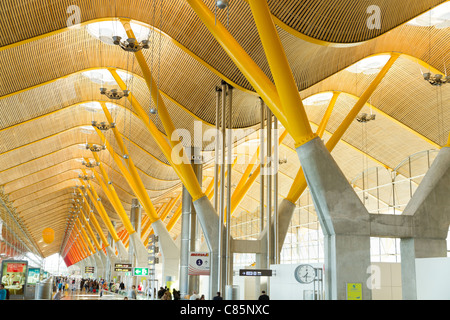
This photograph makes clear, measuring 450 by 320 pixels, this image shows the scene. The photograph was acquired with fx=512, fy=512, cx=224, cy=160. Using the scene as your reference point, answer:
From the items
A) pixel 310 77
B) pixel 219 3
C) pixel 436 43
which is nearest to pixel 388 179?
pixel 436 43

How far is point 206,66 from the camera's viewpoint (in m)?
22.5

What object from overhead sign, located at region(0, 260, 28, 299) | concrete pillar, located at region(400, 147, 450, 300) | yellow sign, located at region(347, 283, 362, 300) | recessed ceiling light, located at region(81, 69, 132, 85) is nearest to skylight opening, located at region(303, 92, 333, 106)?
recessed ceiling light, located at region(81, 69, 132, 85)

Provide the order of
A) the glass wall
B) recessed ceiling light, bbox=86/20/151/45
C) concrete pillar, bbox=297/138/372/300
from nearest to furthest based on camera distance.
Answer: concrete pillar, bbox=297/138/372/300, recessed ceiling light, bbox=86/20/151/45, the glass wall

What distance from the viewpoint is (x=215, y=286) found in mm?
23500

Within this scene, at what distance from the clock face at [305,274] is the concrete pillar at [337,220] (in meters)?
1.03

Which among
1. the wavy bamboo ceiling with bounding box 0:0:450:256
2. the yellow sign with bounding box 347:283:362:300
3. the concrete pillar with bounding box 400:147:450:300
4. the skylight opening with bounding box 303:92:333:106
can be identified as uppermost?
the skylight opening with bounding box 303:92:333:106

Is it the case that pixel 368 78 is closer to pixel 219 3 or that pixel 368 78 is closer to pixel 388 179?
pixel 388 179

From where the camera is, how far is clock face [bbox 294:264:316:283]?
605 inches

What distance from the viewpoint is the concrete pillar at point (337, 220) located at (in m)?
14.0

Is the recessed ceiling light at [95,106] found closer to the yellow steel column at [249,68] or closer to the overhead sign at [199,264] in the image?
the overhead sign at [199,264]

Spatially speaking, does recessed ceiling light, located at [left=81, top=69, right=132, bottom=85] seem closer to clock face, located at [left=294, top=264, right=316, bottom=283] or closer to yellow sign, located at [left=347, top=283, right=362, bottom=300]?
clock face, located at [left=294, top=264, right=316, bottom=283]

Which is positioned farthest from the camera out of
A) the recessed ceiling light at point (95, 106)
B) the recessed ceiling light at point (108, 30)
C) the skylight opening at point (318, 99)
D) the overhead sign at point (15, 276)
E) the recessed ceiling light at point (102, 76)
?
the recessed ceiling light at point (95, 106)

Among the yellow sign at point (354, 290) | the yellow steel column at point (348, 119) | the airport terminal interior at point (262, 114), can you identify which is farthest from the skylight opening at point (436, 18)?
the yellow sign at point (354, 290)

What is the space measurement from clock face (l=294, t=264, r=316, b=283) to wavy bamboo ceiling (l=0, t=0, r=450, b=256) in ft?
25.7
